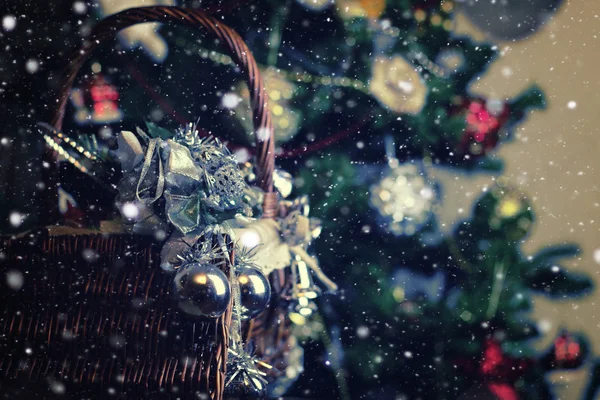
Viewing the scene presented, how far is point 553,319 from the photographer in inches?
43.4

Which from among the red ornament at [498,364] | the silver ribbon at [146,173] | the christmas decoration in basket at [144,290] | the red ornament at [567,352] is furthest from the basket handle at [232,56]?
the red ornament at [567,352]

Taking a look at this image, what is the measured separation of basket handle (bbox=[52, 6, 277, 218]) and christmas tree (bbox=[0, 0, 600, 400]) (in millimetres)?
249

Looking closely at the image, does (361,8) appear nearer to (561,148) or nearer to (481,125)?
(481,125)

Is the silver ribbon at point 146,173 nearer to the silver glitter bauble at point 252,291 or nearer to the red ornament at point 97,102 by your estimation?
the silver glitter bauble at point 252,291

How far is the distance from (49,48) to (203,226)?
0.67 metres

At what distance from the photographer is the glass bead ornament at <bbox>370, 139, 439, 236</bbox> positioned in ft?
3.49

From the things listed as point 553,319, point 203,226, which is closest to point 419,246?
point 553,319

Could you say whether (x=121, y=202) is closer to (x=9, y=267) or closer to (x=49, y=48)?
(x=9, y=267)

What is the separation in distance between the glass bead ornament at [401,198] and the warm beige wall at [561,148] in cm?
8

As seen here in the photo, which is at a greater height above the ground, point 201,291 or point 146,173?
point 146,173

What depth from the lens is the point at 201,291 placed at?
1.52 ft

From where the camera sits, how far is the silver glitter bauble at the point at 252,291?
1.98ft

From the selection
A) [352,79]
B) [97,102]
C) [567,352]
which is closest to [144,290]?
[97,102]

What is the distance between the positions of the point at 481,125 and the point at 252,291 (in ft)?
2.28
